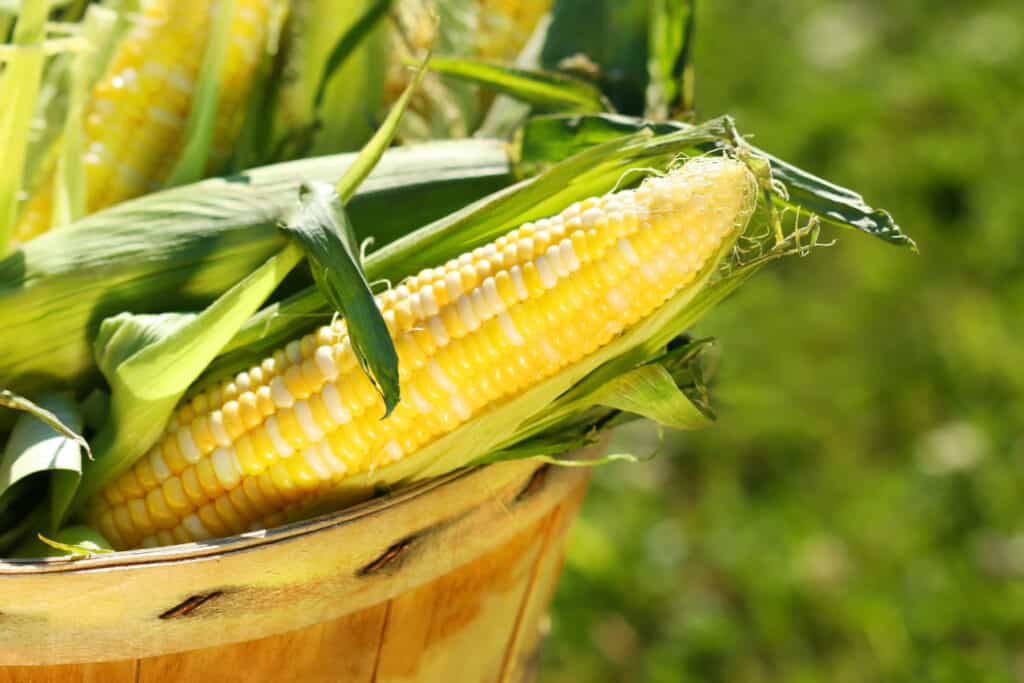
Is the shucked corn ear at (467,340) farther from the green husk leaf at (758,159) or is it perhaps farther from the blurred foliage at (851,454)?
the blurred foliage at (851,454)

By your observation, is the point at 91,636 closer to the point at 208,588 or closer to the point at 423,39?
the point at 208,588

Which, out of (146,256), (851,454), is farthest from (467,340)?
(851,454)

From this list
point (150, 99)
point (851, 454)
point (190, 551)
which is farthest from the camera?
point (851, 454)

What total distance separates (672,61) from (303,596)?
728 mm

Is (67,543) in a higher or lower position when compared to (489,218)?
lower

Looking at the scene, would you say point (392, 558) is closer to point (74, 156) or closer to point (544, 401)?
point (544, 401)

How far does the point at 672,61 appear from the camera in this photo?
4.07ft

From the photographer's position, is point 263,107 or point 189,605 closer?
point 189,605

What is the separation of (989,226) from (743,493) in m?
0.89

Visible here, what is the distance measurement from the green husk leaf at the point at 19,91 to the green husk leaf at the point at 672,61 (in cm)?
63

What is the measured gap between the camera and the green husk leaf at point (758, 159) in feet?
2.93

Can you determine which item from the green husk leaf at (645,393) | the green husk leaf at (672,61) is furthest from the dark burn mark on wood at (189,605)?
the green husk leaf at (672,61)

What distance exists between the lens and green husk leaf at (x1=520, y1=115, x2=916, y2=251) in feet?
2.93

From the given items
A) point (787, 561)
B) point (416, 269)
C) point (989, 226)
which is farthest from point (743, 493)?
point (416, 269)
